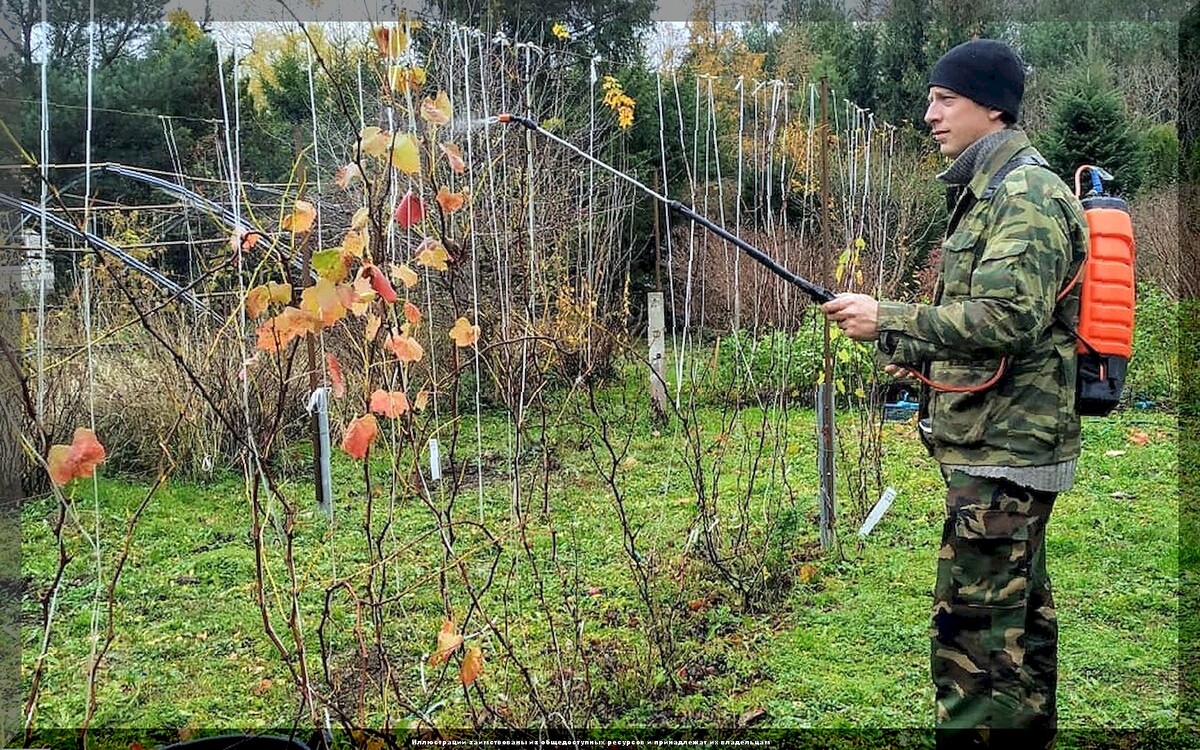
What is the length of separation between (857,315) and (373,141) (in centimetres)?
110

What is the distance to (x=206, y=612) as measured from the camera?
3695 millimetres

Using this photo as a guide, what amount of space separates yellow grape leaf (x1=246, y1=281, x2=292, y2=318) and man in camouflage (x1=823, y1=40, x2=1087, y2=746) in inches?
46.5

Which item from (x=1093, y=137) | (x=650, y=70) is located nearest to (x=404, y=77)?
(x=650, y=70)

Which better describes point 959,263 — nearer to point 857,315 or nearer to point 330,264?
point 857,315

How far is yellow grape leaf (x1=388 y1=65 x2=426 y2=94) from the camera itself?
198cm

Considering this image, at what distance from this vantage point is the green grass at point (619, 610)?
2.86 metres

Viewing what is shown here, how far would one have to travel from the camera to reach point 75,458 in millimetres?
1621

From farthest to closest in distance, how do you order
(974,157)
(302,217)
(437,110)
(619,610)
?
(619,610) → (974,157) → (437,110) → (302,217)

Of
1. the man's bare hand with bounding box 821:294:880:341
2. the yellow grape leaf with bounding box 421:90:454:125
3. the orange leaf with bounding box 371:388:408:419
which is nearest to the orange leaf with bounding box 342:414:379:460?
the orange leaf with bounding box 371:388:408:419

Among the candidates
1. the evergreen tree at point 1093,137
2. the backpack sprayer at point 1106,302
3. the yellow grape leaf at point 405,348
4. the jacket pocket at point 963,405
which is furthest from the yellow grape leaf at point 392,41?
the evergreen tree at point 1093,137

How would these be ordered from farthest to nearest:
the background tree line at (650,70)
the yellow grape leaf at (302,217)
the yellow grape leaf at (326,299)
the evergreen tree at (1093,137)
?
the evergreen tree at (1093,137)
the background tree line at (650,70)
the yellow grape leaf at (302,217)
the yellow grape leaf at (326,299)

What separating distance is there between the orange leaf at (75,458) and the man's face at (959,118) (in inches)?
73.4

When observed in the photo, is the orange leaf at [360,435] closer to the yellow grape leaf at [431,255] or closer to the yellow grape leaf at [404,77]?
the yellow grape leaf at [431,255]

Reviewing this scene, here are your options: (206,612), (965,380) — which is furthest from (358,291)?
(206,612)
